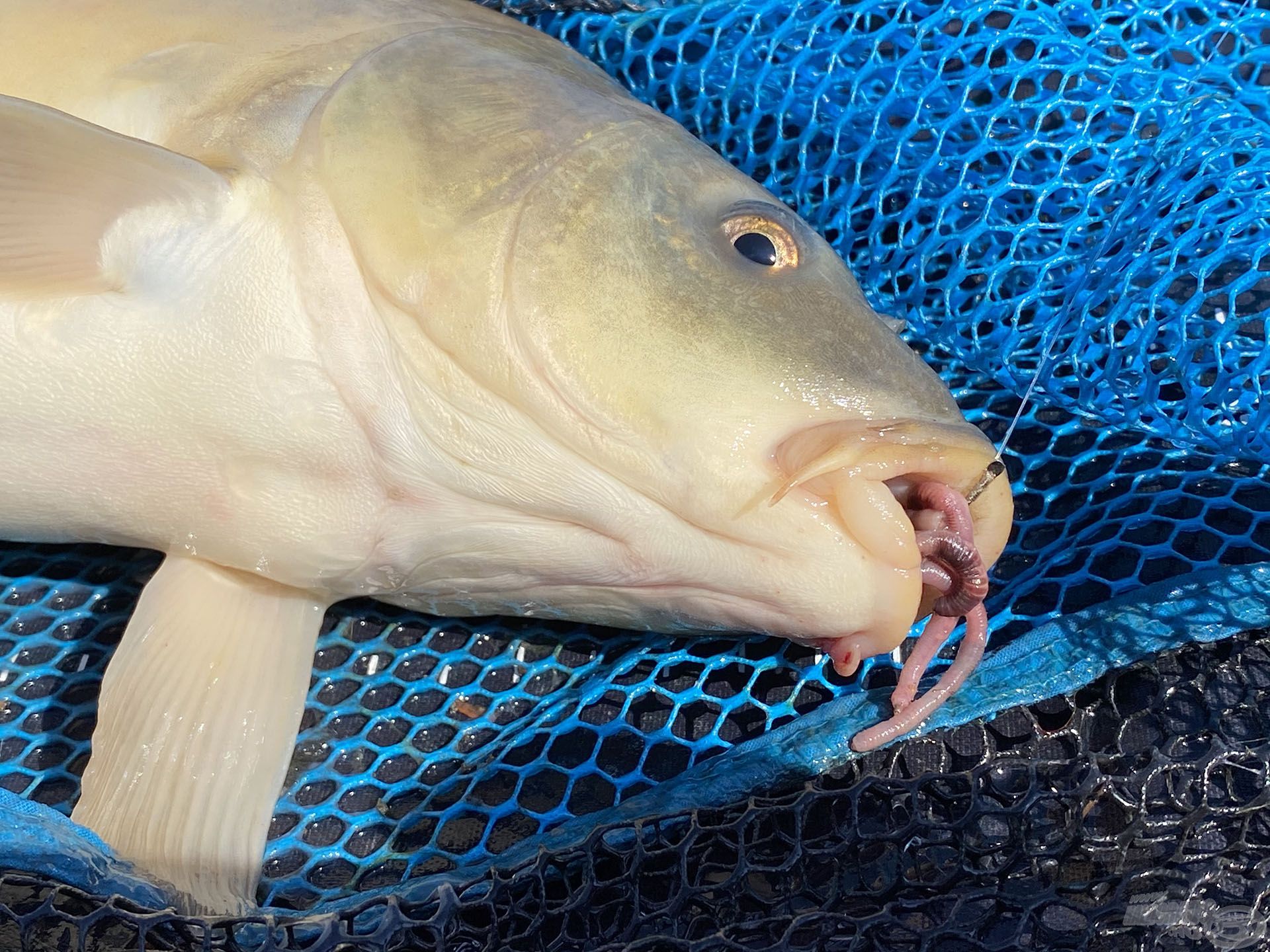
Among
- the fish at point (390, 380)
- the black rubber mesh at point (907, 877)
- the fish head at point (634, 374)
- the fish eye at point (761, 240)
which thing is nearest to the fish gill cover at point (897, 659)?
the black rubber mesh at point (907, 877)

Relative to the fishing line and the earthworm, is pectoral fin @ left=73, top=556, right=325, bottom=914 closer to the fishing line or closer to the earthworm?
the earthworm

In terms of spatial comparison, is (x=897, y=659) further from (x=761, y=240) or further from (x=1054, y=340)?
(x=761, y=240)

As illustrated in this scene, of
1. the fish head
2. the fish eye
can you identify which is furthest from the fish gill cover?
the fish eye

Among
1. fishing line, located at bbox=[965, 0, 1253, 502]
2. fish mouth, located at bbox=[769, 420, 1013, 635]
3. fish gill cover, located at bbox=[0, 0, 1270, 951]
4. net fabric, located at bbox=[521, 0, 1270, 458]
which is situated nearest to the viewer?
fish mouth, located at bbox=[769, 420, 1013, 635]

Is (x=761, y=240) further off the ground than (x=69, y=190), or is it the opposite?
(x=761, y=240)

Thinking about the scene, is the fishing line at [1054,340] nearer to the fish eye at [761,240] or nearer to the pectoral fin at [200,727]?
the fish eye at [761,240]

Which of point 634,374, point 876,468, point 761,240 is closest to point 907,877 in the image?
point 876,468

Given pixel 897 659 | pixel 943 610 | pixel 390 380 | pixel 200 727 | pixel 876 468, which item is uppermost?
pixel 876 468

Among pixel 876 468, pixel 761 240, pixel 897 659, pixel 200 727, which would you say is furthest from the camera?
Answer: pixel 897 659

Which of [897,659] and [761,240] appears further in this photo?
[897,659]
